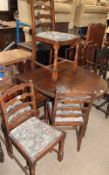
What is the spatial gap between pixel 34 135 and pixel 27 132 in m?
0.08

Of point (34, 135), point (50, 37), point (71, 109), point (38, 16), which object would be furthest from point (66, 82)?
point (38, 16)

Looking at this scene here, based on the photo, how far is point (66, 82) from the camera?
1852 millimetres

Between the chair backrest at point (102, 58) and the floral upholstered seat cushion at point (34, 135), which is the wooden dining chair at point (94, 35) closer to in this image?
the chair backrest at point (102, 58)

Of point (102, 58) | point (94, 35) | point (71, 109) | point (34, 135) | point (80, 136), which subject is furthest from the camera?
point (94, 35)

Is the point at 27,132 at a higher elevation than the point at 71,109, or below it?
below

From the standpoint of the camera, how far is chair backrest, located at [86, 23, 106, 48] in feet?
10.7

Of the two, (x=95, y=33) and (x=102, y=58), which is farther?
(x=95, y=33)

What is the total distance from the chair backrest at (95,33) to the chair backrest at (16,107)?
7.07ft

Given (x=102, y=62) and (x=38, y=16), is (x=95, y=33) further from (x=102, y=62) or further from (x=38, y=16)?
(x=38, y=16)

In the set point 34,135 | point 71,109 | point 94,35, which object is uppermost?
point 94,35

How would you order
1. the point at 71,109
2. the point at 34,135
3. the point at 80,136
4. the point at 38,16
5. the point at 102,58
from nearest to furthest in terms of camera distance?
the point at 34,135, the point at 71,109, the point at 80,136, the point at 38,16, the point at 102,58

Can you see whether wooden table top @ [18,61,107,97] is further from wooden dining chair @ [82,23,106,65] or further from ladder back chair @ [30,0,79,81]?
wooden dining chair @ [82,23,106,65]

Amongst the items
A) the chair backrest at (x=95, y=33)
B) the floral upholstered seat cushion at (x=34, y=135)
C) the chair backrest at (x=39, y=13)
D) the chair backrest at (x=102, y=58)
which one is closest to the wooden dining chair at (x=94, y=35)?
the chair backrest at (x=95, y=33)

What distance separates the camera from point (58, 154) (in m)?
1.69
